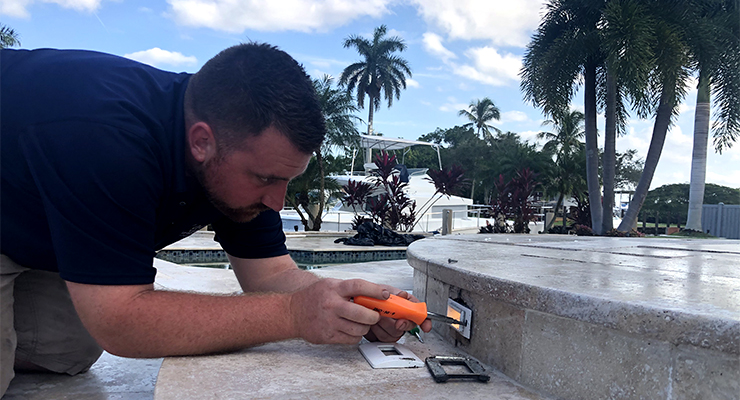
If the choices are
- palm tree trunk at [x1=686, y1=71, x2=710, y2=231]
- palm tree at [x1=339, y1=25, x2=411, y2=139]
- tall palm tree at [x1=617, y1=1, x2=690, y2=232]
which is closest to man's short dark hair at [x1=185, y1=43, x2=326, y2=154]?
tall palm tree at [x1=617, y1=1, x2=690, y2=232]

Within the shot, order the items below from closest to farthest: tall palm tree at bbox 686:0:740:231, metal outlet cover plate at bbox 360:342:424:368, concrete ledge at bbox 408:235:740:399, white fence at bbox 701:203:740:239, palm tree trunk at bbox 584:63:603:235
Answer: concrete ledge at bbox 408:235:740:399, metal outlet cover plate at bbox 360:342:424:368, tall palm tree at bbox 686:0:740:231, palm tree trunk at bbox 584:63:603:235, white fence at bbox 701:203:740:239

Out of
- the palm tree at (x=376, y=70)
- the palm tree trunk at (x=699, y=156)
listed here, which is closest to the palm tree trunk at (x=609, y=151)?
the palm tree trunk at (x=699, y=156)

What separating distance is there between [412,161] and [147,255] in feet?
179

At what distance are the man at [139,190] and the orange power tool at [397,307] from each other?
0.04 m

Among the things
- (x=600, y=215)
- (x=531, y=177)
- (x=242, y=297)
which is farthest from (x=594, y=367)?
(x=600, y=215)

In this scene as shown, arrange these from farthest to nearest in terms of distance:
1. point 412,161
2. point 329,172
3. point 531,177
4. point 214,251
→ point 412,161 → point 329,172 → point 531,177 → point 214,251

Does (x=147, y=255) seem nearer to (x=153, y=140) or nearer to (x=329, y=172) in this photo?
(x=153, y=140)

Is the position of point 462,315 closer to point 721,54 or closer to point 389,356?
point 389,356

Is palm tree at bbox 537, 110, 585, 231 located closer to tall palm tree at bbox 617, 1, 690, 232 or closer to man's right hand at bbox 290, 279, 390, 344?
tall palm tree at bbox 617, 1, 690, 232

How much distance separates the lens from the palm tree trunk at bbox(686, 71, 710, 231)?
15594 mm

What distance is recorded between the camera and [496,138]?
4750 centimetres

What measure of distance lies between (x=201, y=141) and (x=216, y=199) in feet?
0.72

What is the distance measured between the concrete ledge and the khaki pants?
151 cm

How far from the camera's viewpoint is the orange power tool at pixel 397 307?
1543mm
